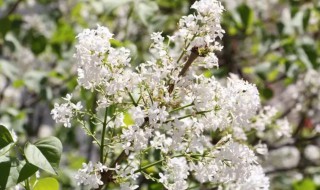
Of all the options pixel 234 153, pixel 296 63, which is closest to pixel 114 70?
pixel 234 153

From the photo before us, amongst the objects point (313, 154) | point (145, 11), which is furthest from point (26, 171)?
point (313, 154)

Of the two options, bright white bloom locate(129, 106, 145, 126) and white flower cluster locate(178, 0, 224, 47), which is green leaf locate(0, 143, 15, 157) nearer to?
bright white bloom locate(129, 106, 145, 126)

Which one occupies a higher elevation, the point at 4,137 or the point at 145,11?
the point at 145,11

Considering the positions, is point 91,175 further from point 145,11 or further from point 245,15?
point 245,15

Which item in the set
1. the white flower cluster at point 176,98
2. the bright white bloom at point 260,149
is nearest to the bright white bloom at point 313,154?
the bright white bloom at point 260,149

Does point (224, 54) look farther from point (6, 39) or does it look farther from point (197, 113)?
point (197, 113)

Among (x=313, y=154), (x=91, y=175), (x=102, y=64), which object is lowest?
(x=91, y=175)
